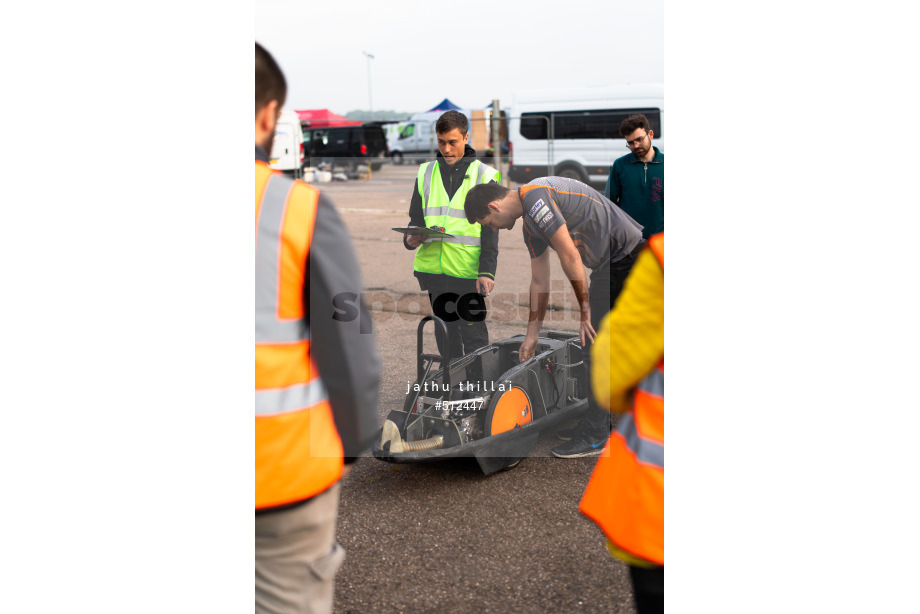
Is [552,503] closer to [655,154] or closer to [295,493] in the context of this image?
[295,493]

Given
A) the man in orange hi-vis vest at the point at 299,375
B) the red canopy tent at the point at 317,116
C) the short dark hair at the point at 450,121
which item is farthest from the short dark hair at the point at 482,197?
the man in orange hi-vis vest at the point at 299,375

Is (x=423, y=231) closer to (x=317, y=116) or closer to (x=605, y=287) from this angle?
(x=605, y=287)

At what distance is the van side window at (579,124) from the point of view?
507 inches

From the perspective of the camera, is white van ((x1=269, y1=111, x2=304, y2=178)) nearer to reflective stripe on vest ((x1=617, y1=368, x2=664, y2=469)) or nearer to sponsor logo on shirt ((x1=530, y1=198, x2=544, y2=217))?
sponsor logo on shirt ((x1=530, y1=198, x2=544, y2=217))

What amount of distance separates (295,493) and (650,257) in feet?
3.08

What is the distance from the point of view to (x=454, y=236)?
12.8 feet

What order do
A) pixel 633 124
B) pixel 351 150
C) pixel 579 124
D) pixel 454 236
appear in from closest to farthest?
pixel 454 236 < pixel 633 124 < pixel 579 124 < pixel 351 150

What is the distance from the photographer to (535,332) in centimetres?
370

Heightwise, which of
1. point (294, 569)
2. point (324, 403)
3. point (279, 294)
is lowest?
point (294, 569)

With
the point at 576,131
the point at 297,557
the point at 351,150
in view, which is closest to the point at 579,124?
the point at 576,131

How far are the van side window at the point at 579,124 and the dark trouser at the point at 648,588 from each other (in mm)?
11443

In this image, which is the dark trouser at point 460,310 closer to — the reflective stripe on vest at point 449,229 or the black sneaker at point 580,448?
the reflective stripe on vest at point 449,229

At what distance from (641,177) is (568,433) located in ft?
5.96

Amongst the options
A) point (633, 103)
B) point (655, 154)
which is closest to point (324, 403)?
point (655, 154)
